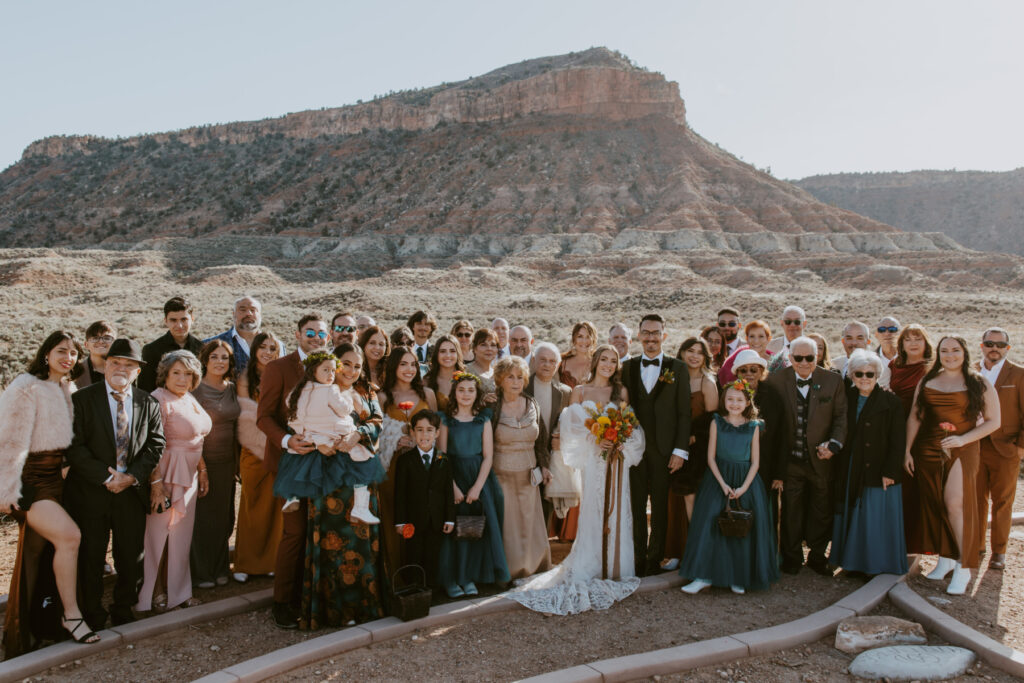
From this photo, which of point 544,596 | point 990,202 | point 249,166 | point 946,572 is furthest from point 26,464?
point 990,202

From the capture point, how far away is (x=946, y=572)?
606cm

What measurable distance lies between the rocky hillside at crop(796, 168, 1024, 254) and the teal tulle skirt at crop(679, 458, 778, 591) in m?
93.3

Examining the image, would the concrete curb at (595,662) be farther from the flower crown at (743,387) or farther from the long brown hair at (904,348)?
the long brown hair at (904,348)

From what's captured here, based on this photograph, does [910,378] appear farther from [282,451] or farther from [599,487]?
[282,451]

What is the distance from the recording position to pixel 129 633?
15.6 feet

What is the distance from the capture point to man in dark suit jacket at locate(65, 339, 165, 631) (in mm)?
4727

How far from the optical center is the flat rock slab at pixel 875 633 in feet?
15.7

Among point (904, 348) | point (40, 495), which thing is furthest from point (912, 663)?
point (40, 495)

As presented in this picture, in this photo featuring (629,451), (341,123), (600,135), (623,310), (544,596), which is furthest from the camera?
(341,123)

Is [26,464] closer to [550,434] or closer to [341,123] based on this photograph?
[550,434]

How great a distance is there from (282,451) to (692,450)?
11.0 feet

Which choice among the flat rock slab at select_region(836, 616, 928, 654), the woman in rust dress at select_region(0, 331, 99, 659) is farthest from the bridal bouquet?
the woman in rust dress at select_region(0, 331, 99, 659)

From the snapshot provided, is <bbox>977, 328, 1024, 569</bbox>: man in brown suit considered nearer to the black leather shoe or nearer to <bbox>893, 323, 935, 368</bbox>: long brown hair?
<bbox>893, 323, 935, 368</bbox>: long brown hair

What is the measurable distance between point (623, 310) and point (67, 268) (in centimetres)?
3324
